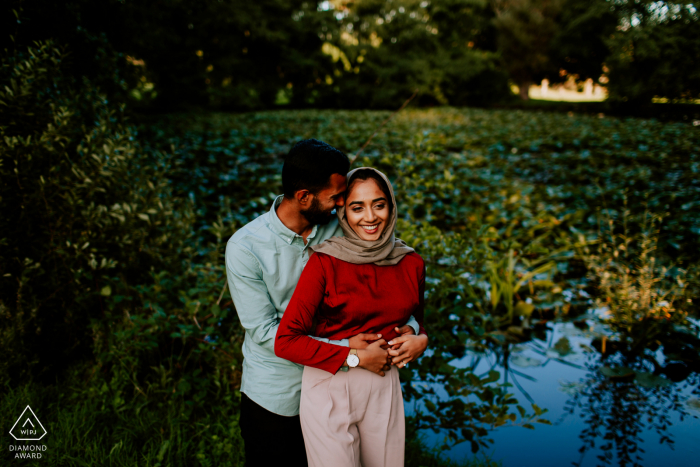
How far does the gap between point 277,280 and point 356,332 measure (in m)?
0.34

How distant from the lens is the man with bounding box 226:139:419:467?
4.78 ft

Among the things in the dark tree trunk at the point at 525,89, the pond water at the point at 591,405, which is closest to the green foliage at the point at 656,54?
the dark tree trunk at the point at 525,89

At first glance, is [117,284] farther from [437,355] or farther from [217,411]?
[437,355]

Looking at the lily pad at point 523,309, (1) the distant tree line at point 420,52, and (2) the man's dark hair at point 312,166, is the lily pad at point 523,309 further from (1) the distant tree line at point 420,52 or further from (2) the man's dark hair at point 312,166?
(1) the distant tree line at point 420,52

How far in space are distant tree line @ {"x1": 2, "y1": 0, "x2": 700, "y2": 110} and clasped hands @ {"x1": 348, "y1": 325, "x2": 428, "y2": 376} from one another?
45.6ft

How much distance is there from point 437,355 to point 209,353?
1.32 meters

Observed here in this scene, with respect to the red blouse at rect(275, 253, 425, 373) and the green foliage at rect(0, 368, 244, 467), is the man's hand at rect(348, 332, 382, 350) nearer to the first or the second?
the red blouse at rect(275, 253, 425, 373)

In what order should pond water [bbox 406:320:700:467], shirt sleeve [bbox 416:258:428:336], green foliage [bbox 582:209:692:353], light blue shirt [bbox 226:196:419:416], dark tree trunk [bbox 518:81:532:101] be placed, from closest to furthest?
light blue shirt [bbox 226:196:419:416]
shirt sleeve [bbox 416:258:428:336]
pond water [bbox 406:320:700:467]
green foliage [bbox 582:209:692:353]
dark tree trunk [bbox 518:81:532:101]

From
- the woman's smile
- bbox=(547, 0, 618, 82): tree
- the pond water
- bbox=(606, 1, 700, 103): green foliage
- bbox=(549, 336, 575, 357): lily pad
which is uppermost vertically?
bbox=(547, 0, 618, 82): tree

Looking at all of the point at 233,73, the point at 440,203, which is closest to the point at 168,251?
the point at 440,203

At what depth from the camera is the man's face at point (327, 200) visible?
151 cm

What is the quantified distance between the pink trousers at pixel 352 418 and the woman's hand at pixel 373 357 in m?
0.06

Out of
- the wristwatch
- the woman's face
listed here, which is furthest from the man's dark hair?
the wristwatch

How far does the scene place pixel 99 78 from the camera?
3.91 meters
